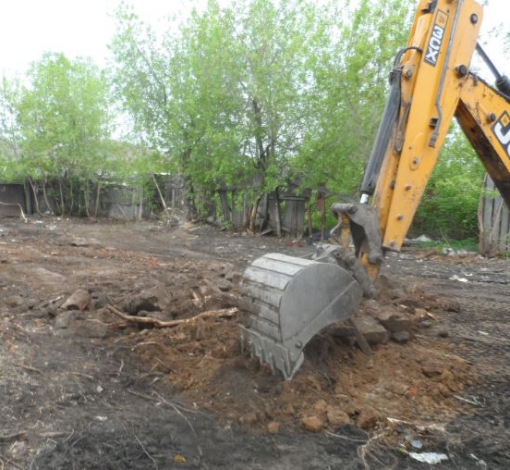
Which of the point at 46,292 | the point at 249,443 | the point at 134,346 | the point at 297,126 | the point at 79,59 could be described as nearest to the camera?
the point at 249,443

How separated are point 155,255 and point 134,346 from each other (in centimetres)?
695

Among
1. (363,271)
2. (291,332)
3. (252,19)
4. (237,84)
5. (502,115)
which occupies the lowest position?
(291,332)

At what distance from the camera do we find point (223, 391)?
3.58 m

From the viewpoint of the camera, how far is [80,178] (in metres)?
25.2

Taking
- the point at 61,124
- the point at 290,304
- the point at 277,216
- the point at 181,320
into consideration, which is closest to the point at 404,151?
the point at 290,304

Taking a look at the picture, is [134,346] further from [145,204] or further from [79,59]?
[79,59]

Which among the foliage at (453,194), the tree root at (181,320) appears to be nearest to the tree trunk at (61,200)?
the foliage at (453,194)

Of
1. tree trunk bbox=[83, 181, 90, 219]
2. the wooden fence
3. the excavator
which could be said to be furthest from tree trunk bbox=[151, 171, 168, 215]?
the excavator

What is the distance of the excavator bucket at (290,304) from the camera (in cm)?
344

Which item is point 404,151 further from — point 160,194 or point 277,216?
point 160,194

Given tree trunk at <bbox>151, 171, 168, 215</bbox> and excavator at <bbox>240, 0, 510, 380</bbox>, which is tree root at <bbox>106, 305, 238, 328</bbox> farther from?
tree trunk at <bbox>151, 171, 168, 215</bbox>

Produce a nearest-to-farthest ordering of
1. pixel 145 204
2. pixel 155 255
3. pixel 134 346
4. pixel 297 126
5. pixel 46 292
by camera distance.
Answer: pixel 134 346
pixel 46 292
pixel 155 255
pixel 297 126
pixel 145 204

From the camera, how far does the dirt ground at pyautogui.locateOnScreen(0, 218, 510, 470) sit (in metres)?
2.89

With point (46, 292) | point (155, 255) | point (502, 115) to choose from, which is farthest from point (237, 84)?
point (502, 115)
